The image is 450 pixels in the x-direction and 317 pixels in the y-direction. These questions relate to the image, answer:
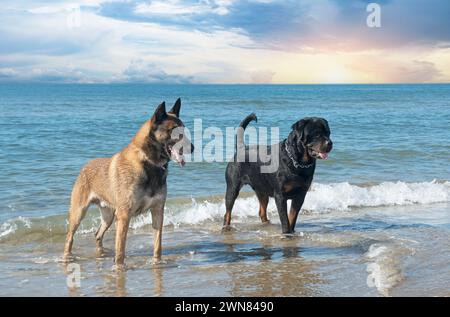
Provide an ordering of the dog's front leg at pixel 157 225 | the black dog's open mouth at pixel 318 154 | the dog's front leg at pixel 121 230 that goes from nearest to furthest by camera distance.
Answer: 1. the dog's front leg at pixel 121 230
2. the dog's front leg at pixel 157 225
3. the black dog's open mouth at pixel 318 154

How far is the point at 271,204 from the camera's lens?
37.1ft

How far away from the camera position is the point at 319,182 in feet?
45.5

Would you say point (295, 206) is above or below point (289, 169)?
below

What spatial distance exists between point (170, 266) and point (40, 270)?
1605 mm

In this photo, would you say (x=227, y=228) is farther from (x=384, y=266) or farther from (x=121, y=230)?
(x=384, y=266)

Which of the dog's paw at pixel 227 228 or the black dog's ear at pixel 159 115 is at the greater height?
the black dog's ear at pixel 159 115

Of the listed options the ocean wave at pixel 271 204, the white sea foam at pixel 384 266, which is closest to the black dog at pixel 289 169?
the ocean wave at pixel 271 204

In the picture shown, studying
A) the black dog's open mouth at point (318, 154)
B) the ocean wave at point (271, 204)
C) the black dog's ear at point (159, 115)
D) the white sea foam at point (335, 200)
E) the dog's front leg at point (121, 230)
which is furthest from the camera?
the white sea foam at point (335, 200)

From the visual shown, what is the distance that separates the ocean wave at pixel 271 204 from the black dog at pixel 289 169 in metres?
1.26

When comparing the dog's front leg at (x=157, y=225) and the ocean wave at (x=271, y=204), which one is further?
the ocean wave at (x=271, y=204)

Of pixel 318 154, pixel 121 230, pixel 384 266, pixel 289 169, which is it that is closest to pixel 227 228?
pixel 289 169

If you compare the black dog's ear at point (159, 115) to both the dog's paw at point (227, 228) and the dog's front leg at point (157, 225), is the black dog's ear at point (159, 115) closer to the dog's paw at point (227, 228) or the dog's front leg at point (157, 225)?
the dog's front leg at point (157, 225)

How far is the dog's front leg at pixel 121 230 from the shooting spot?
6.82 metres

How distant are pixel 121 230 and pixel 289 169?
2812 mm
